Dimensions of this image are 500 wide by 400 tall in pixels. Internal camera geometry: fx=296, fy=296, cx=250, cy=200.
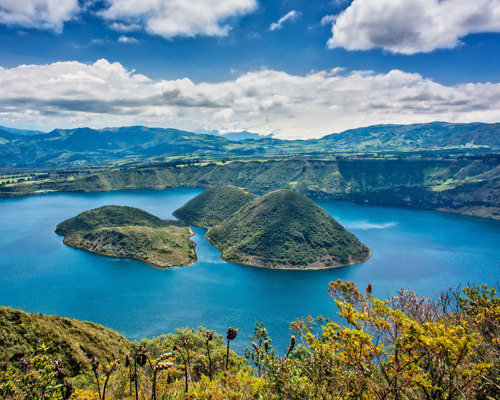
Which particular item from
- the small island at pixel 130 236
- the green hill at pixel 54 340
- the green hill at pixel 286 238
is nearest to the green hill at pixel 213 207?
the small island at pixel 130 236

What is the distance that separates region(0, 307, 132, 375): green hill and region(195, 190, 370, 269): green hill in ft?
179

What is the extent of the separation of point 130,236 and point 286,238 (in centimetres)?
5149

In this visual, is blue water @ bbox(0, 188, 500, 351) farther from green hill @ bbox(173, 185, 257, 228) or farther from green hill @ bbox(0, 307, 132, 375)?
green hill @ bbox(0, 307, 132, 375)

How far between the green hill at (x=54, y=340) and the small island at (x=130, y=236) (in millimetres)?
47010

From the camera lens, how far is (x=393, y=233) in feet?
410

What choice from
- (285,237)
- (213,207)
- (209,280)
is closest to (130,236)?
(209,280)

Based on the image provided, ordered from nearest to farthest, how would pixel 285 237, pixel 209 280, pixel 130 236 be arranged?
pixel 209 280, pixel 285 237, pixel 130 236

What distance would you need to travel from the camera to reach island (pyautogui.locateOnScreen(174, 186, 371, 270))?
90375 millimetres

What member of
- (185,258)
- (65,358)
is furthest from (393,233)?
(65,358)

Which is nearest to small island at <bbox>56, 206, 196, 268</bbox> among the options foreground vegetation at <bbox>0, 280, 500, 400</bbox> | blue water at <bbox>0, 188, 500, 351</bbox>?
blue water at <bbox>0, 188, 500, 351</bbox>

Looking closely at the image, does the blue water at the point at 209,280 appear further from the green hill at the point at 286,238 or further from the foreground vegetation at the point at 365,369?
the foreground vegetation at the point at 365,369

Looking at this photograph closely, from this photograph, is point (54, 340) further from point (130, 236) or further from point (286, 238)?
point (286, 238)

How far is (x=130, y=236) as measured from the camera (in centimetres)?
9812

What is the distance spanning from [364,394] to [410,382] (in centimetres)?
207
